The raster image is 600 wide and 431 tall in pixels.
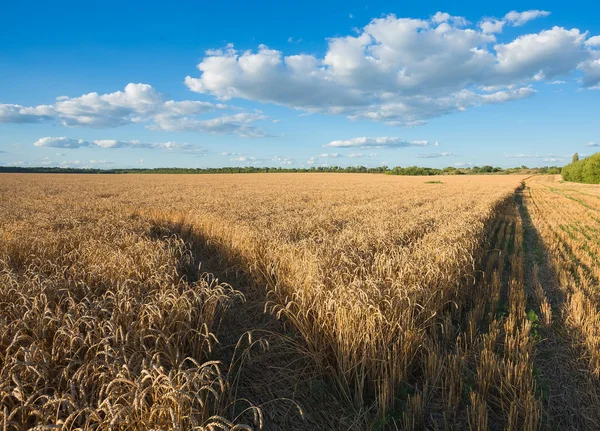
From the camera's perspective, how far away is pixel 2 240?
6867 millimetres

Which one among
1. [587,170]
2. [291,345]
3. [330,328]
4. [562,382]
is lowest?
[562,382]

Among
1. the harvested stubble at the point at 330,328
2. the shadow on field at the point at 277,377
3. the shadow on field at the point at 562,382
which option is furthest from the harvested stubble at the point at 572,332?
the shadow on field at the point at 277,377

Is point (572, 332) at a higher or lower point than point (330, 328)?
lower

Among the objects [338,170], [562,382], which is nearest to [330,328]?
[562,382]

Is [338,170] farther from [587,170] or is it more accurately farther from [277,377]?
[277,377]

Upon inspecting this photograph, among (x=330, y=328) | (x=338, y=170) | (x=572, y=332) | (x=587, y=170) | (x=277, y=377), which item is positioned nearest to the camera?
(x=277, y=377)

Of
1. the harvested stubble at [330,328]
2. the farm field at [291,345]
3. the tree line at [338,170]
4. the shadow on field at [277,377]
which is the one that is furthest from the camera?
the tree line at [338,170]

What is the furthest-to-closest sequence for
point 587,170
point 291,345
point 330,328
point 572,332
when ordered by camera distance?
1. point 587,170
2. point 572,332
3. point 291,345
4. point 330,328

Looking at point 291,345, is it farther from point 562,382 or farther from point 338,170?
point 338,170

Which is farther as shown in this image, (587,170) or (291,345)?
(587,170)

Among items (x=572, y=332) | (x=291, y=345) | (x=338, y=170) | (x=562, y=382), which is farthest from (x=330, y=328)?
(x=338, y=170)

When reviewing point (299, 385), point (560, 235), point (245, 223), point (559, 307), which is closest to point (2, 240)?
point (245, 223)

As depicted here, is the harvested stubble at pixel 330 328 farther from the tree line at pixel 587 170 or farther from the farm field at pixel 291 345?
the tree line at pixel 587 170

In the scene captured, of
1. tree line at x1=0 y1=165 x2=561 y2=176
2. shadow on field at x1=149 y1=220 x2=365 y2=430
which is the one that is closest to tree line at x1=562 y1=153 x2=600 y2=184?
tree line at x1=0 y1=165 x2=561 y2=176
